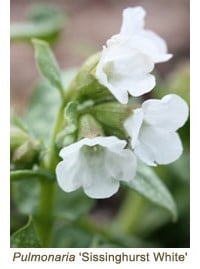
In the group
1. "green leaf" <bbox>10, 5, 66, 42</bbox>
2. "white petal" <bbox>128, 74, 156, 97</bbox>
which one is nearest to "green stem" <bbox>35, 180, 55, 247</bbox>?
"white petal" <bbox>128, 74, 156, 97</bbox>

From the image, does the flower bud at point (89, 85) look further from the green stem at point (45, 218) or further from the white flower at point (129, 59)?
the green stem at point (45, 218)

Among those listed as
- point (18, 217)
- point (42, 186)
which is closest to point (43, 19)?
point (18, 217)

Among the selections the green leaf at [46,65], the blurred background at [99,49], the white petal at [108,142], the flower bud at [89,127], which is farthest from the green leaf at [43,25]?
the white petal at [108,142]

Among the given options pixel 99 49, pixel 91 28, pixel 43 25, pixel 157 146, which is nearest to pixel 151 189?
pixel 157 146

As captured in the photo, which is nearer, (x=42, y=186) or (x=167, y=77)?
(x=42, y=186)

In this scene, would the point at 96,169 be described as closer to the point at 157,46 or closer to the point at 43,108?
the point at 157,46
